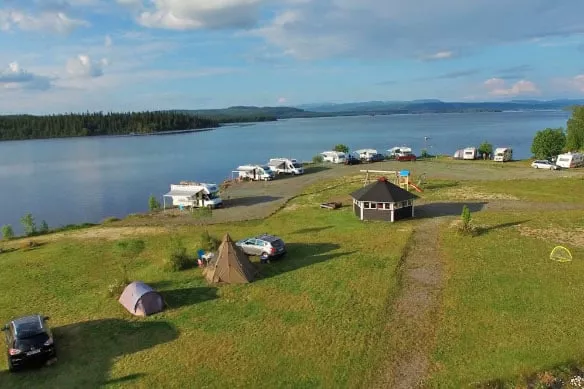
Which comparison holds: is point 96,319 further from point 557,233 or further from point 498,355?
point 557,233

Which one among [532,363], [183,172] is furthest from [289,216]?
[183,172]

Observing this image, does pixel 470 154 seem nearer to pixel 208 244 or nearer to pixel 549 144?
pixel 549 144

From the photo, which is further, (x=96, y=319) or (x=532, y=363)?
(x=96, y=319)

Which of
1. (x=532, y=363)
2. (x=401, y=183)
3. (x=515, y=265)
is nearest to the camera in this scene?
(x=532, y=363)

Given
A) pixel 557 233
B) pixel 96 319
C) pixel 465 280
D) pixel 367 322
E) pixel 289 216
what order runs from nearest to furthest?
pixel 367 322
pixel 96 319
pixel 465 280
pixel 557 233
pixel 289 216

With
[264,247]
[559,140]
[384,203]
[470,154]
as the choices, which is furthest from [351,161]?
[264,247]

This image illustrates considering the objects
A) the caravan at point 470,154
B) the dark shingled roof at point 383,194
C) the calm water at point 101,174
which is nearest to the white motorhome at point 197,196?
the calm water at point 101,174
